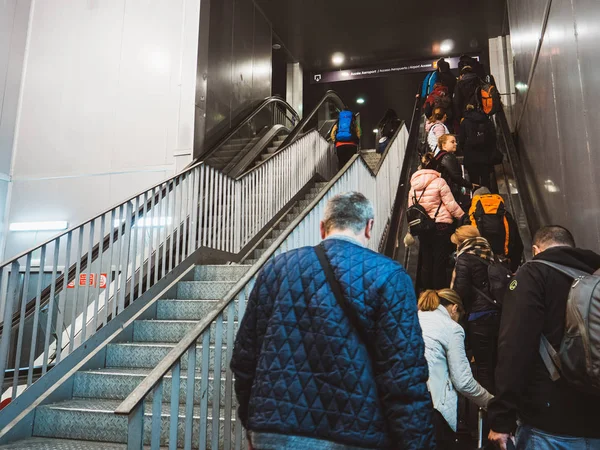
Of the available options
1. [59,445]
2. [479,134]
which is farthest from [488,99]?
[59,445]

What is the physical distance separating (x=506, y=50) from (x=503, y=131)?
6389 mm

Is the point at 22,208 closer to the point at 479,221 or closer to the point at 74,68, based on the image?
the point at 74,68

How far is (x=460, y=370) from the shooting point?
2531 mm

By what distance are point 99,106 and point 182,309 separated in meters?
5.56

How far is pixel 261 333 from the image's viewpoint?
1619mm

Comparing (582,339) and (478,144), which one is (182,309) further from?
(478,144)

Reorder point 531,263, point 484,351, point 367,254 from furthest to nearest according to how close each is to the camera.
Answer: point 484,351
point 531,263
point 367,254

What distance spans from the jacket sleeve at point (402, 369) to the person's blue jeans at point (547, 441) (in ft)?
1.99

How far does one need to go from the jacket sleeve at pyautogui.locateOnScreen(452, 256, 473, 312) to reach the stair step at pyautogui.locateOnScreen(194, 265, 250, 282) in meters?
2.21

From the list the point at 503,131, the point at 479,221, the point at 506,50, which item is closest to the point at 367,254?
the point at 479,221

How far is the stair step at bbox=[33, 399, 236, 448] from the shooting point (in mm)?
3115

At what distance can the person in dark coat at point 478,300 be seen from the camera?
132 inches

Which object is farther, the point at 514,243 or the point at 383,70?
the point at 383,70

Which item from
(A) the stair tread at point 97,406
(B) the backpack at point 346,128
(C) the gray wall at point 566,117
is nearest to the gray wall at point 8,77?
(A) the stair tread at point 97,406
